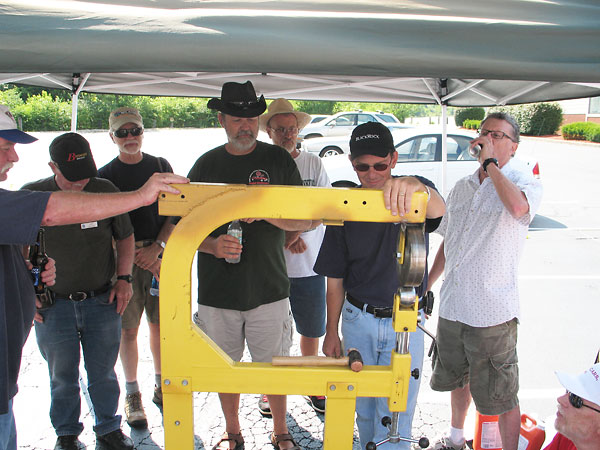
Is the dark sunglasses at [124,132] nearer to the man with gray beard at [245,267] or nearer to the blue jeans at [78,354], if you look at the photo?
the man with gray beard at [245,267]

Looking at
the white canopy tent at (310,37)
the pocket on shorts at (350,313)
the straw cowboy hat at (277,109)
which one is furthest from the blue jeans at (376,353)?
the straw cowboy hat at (277,109)

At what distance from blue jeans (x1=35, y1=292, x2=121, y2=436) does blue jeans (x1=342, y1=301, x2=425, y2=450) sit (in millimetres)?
1377

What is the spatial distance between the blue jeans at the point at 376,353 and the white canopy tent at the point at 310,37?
3.78 feet

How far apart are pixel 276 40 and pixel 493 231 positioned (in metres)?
1.57

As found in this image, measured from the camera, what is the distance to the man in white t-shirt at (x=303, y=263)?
319cm

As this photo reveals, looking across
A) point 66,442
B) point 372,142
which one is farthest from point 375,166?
point 66,442

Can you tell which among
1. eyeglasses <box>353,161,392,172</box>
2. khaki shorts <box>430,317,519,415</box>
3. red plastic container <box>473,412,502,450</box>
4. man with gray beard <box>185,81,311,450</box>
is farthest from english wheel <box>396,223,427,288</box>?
red plastic container <box>473,412,502,450</box>

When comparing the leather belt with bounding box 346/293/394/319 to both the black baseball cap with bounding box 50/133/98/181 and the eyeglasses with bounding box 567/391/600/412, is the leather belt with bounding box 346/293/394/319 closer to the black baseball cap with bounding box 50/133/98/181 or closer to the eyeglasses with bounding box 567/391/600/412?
the eyeglasses with bounding box 567/391/600/412

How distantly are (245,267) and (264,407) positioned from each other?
121cm

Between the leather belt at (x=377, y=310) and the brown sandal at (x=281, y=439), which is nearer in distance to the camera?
the leather belt at (x=377, y=310)

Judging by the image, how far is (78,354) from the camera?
2.64m

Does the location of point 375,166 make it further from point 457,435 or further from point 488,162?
point 457,435

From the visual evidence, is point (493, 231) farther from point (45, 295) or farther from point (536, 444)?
point (45, 295)

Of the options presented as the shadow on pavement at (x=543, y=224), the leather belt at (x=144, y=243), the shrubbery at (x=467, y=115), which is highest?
the shrubbery at (x=467, y=115)
